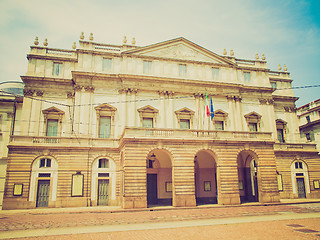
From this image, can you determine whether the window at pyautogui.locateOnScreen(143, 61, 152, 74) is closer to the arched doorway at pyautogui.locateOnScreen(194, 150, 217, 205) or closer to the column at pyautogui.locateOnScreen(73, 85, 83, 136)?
the column at pyautogui.locateOnScreen(73, 85, 83, 136)

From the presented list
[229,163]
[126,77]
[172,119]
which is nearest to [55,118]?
[126,77]

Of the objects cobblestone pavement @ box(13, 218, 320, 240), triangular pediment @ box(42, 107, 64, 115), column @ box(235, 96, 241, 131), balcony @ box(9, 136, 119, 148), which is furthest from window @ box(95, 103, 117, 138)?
cobblestone pavement @ box(13, 218, 320, 240)

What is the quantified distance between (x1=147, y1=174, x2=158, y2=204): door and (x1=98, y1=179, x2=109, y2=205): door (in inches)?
159

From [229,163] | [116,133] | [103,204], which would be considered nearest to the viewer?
[229,163]

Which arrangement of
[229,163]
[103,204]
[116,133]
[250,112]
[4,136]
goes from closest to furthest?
[229,163], [103,204], [116,133], [4,136], [250,112]

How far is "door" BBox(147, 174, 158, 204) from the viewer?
995 inches

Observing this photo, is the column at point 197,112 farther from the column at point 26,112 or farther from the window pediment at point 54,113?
the column at point 26,112

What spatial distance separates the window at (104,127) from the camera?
87.5 ft

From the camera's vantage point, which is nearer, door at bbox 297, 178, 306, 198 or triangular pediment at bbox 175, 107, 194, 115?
triangular pediment at bbox 175, 107, 194, 115

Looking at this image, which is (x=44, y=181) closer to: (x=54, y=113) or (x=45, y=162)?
(x=45, y=162)

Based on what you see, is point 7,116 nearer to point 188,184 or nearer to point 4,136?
point 4,136

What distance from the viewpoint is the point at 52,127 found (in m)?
26.7

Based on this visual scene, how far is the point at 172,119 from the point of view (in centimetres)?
2769

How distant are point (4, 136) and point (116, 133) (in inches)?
503
